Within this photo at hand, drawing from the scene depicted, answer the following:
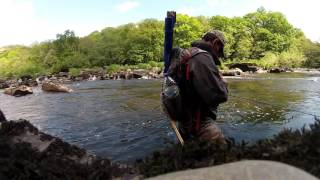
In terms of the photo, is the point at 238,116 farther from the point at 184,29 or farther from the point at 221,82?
the point at 184,29

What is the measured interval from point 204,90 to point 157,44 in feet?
296

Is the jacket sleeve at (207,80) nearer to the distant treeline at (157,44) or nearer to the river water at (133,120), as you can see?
the river water at (133,120)

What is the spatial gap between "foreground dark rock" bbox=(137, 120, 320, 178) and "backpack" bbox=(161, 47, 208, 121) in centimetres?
110

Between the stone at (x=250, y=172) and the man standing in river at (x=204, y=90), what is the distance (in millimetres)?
1934

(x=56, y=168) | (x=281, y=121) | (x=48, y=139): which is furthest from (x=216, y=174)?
(x=281, y=121)

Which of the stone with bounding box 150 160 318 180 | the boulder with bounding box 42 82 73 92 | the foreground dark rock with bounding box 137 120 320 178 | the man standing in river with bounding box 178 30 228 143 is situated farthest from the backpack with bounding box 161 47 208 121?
the boulder with bounding box 42 82 73 92

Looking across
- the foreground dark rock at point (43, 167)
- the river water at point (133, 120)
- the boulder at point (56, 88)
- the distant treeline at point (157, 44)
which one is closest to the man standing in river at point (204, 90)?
the foreground dark rock at point (43, 167)

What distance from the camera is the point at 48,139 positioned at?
22.7ft

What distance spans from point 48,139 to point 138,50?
87643mm

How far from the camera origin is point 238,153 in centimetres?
422

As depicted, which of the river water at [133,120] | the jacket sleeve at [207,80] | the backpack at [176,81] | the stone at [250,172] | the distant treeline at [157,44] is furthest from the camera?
the distant treeline at [157,44]

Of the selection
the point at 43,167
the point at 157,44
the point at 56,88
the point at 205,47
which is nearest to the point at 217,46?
the point at 205,47

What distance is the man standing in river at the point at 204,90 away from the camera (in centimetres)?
536

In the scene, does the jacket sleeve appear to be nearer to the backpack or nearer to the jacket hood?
the backpack
